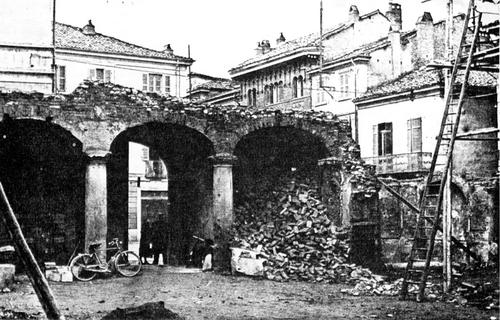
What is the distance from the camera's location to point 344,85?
109 ft

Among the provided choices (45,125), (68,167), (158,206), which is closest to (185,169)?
(68,167)

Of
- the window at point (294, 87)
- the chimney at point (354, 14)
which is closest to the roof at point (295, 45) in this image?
the chimney at point (354, 14)

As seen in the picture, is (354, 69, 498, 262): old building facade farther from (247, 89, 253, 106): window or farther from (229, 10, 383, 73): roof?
(247, 89, 253, 106): window

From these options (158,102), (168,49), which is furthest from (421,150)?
(168,49)

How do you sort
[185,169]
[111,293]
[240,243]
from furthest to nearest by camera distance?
[185,169] < [240,243] < [111,293]

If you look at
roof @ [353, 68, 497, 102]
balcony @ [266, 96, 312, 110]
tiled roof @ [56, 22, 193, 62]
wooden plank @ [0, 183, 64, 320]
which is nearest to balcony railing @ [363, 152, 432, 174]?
roof @ [353, 68, 497, 102]

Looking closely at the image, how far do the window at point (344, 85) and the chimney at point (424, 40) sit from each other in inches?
130

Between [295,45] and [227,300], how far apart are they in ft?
89.4

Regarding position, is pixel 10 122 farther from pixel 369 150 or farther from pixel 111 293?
pixel 369 150

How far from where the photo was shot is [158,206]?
118 feet

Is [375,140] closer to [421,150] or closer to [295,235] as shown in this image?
[421,150]

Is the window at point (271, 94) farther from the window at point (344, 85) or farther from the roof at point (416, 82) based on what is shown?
the roof at point (416, 82)

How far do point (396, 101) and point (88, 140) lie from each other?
1723cm

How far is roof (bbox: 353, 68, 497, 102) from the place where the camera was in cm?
2792
